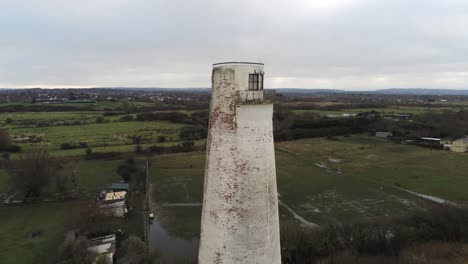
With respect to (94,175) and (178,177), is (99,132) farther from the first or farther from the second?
(178,177)

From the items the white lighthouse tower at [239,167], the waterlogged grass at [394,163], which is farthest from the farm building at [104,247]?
the waterlogged grass at [394,163]

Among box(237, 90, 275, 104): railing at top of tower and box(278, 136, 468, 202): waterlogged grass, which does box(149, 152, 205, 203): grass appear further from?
box(237, 90, 275, 104): railing at top of tower

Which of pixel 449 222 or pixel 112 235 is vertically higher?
pixel 449 222

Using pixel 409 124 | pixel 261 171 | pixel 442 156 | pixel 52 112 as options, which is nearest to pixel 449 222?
pixel 261 171

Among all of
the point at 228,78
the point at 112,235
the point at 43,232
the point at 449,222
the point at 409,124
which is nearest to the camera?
the point at 228,78

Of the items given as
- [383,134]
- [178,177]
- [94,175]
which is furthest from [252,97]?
[383,134]

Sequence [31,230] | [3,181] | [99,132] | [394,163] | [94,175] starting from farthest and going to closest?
[99,132] < [394,163] < [94,175] < [3,181] < [31,230]

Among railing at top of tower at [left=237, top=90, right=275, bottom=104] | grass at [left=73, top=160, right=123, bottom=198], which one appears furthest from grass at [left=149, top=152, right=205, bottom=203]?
railing at top of tower at [left=237, top=90, right=275, bottom=104]

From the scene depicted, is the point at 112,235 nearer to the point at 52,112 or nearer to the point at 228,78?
the point at 228,78
